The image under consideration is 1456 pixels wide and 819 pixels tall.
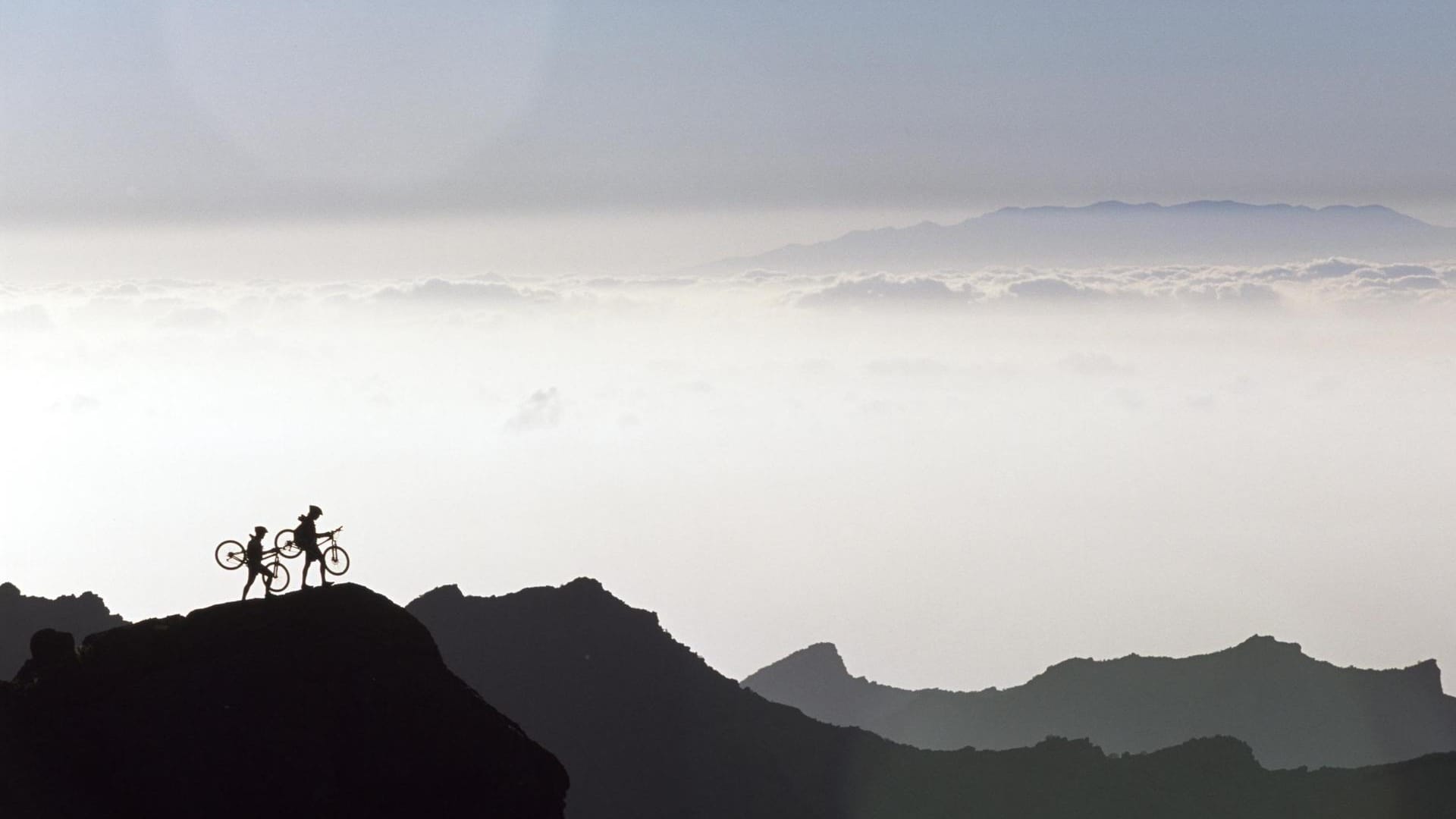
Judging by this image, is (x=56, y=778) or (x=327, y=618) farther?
(x=327, y=618)

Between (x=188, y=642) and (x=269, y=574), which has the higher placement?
(x=269, y=574)

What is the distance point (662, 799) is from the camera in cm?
19650

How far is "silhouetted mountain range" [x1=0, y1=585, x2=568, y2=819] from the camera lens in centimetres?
5306

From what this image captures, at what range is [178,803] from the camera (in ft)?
173

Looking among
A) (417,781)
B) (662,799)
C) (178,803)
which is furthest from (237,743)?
(662,799)

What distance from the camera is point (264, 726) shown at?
55688 millimetres

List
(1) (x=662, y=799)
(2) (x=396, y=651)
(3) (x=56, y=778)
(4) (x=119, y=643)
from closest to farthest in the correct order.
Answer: (3) (x=56, y=778) < (4) (x=119, y=643) < (2) (x=396, y=651) < (1) (x=662, y=799)

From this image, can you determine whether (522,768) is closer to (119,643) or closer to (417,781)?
(417,781)

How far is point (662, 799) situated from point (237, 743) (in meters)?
147

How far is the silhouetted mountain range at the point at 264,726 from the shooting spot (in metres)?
53.1

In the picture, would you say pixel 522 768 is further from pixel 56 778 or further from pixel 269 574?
pixel 56 778

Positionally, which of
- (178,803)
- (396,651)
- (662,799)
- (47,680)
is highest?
(662,799)

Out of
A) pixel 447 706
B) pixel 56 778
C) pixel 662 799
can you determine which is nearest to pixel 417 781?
pixel 447 706

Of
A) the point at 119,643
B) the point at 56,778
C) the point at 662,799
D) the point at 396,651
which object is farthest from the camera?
the point at 662,799
